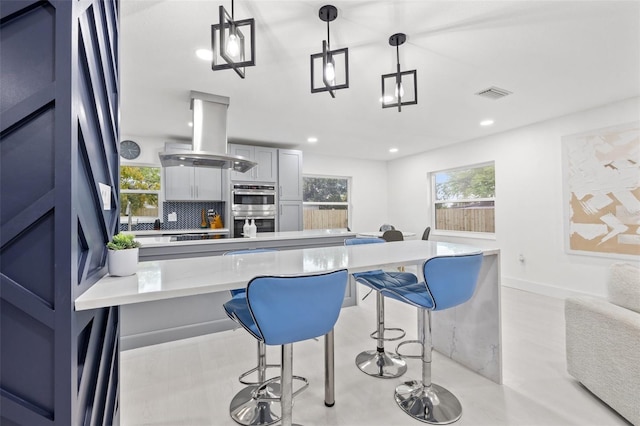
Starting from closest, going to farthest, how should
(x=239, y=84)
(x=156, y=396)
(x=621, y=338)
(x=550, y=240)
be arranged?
(x=621, y=338)
(x=156, y=396)
(x=239, y=84)
(x=550, y=240)

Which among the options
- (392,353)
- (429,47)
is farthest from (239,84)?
(392,353)

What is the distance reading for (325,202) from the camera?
6.49 meters

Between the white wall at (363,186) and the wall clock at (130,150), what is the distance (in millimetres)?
3243

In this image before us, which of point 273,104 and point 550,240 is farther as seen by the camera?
point 550,240

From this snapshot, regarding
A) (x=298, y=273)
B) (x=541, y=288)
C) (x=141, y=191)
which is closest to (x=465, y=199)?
(x=541, y=288)

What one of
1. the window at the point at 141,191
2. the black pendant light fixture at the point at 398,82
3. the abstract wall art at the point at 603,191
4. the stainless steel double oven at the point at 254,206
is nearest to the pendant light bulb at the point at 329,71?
the black pendant light fixture at the point at 398,82

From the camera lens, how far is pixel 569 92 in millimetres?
3127

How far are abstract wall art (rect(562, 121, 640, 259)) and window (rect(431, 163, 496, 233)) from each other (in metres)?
1.19

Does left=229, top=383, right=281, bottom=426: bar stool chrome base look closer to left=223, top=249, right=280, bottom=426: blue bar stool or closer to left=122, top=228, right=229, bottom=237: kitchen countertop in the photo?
left=223, top=249, right=280, bottom=426: blue bar stool

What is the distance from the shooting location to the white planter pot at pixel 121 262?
4.00 ft

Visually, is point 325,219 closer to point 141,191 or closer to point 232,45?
point 141,191

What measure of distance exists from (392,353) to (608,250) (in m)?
3.16

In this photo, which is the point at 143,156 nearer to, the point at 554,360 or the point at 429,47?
the point at 429,47

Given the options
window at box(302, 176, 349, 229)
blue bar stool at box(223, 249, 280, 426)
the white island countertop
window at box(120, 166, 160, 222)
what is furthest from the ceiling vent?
window at box(120, 166, 160, 222)
